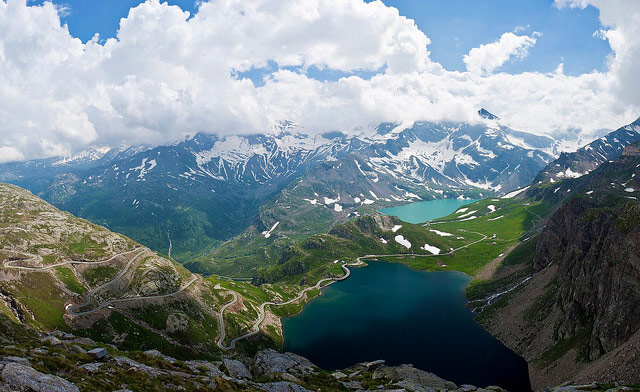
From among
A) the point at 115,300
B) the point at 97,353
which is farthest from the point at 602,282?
the point at 115,300

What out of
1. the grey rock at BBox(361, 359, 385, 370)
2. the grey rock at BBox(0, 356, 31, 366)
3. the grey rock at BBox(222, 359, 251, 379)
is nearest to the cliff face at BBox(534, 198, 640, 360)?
the grey rock at BBox(361, 359, 385, 370)

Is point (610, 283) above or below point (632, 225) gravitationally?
below

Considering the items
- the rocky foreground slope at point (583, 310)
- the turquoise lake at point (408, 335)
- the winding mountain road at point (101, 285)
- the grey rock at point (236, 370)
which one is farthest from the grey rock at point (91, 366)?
the rocky foreground slope at point (583, 310)

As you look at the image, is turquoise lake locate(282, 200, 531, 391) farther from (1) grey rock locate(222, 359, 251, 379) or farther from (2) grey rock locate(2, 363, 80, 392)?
(2) grey rock locate(2, 363, 80, 392)

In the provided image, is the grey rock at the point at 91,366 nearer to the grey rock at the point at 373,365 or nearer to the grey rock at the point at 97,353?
the grey rock at the point at 97,353

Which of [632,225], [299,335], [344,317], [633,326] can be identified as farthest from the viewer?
[344,317]

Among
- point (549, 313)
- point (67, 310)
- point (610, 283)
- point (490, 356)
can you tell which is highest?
point (67, 310)

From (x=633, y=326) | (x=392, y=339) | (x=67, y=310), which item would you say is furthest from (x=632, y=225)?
(x=67, y=310)

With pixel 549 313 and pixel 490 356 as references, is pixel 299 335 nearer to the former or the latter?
pixel 490 356
